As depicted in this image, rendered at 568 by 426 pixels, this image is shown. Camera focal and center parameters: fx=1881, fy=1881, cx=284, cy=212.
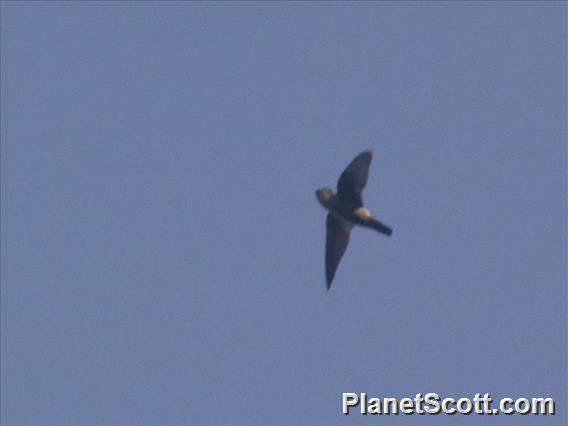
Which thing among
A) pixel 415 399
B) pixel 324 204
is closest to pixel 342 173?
pixel 324 204

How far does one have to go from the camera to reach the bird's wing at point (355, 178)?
179 feet

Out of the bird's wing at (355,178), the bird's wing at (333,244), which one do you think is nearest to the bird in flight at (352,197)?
the bird's wing at (355,178)

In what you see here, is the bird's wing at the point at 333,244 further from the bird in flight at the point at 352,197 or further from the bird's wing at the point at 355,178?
the bird's wing at the point at 355,178

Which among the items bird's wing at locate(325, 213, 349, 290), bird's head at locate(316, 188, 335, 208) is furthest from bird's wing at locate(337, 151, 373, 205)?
bird's wing at locate(325, 213, 349, 290)

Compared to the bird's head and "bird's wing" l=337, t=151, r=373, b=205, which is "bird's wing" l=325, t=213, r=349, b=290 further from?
"bird's wing" l=337, t=151, r=373, b=205

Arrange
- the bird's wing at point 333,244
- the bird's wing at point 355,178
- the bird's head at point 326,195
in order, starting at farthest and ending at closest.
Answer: the bird's wing at point 333,244
the bird's head at point 326,195
the bird's wing at point 355,178

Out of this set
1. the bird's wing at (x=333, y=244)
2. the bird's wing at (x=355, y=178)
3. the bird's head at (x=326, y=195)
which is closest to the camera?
the bird's wing at (x=355, y=178)

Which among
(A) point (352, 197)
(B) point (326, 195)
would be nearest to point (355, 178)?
(A) point (352, 197)

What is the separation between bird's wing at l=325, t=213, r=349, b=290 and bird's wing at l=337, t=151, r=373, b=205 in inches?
69.1

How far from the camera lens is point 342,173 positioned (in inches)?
2165

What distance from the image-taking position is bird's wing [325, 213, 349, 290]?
186 feet

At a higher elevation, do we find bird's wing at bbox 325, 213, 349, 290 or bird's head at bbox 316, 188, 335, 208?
bird's head at bbox 316, 188, 335, 208

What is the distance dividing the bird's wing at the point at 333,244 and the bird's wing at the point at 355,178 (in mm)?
1756

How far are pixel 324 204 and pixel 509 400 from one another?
27.4ft
